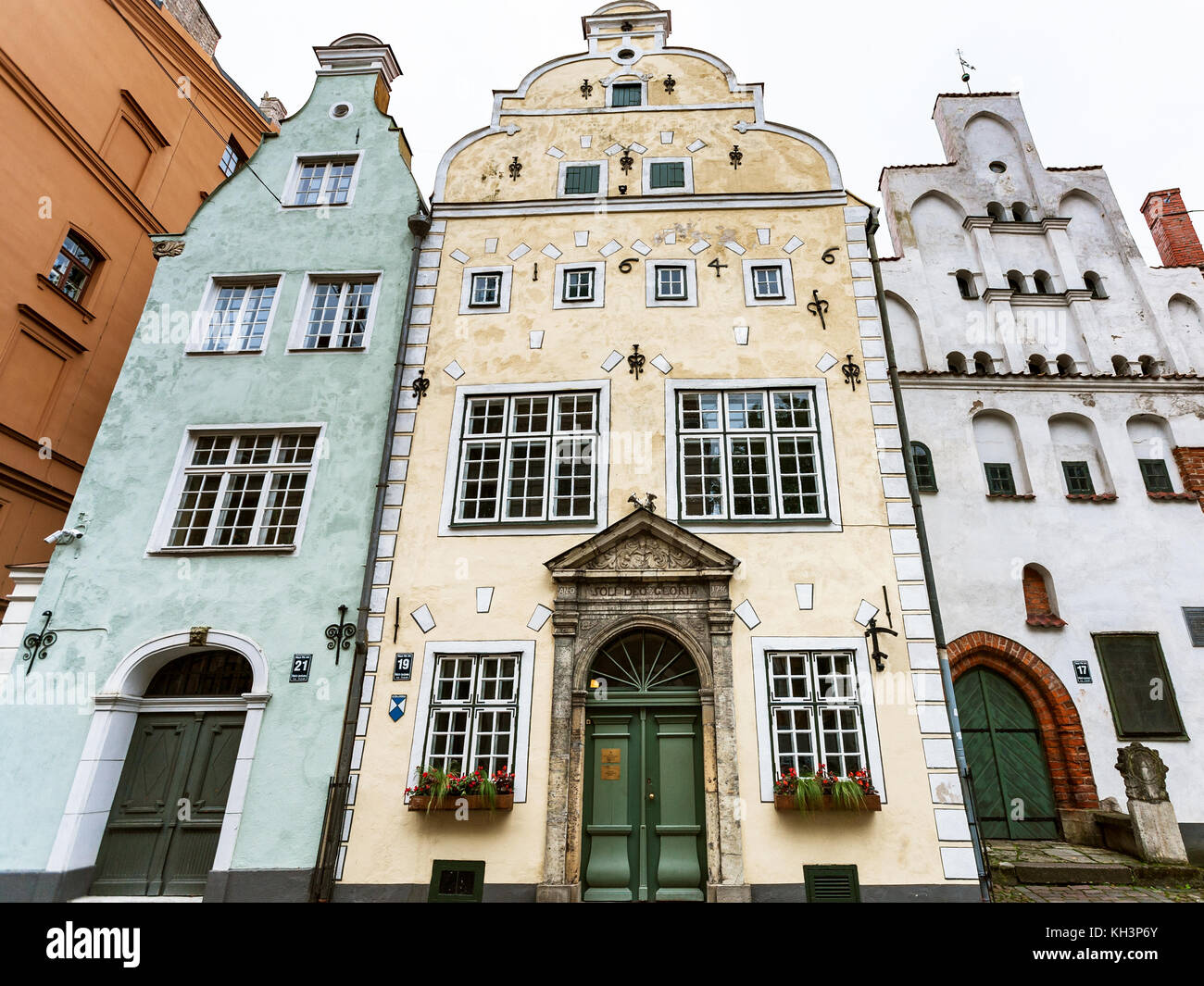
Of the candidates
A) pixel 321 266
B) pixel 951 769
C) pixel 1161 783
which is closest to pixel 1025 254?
pixel 1161 783

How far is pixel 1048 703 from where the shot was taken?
10461mm

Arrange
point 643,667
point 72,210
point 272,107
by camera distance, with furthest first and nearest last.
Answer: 1. point 272,107
2. point 72,210
3. point 643,667

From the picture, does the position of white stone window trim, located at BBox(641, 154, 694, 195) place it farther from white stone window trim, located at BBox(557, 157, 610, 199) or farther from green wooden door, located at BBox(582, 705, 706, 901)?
green wooden door, located at BBox(582, 705, 706, 901)

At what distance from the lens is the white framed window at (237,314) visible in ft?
35.5

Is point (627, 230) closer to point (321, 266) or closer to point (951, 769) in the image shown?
point (321, 266)

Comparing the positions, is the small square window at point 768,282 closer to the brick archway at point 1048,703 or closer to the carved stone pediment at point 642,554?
the carved stone pediment at point 642,554

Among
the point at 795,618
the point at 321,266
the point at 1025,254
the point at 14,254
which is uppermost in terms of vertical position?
the point at 1025,254

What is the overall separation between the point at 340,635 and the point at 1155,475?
13.8m

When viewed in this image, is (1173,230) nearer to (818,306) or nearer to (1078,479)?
(1078,479)

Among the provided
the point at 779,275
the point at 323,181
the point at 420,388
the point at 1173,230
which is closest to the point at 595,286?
the point at 779,275

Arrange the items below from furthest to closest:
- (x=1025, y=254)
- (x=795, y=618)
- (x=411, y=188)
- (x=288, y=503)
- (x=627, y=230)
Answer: (x=1025, y=254), (x=411, y=188), (x=627, y=230), (x=288, y=503), (x=795, y=618)
